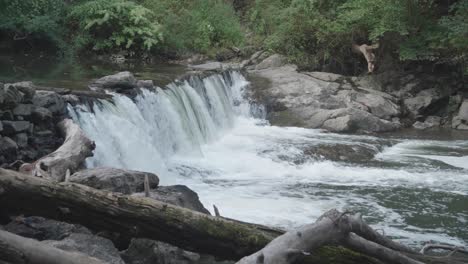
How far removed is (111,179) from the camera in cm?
602

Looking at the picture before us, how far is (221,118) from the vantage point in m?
14.8

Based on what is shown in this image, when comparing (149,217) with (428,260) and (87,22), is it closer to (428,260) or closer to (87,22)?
(428,260)

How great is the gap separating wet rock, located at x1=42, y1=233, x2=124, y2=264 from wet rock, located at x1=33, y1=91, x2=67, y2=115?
14.5 ft

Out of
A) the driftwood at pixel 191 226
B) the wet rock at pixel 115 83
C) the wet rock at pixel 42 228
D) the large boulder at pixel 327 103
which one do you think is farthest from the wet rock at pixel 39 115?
the large boulder at pixel 327 103

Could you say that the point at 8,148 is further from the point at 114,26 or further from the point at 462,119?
the point at 114,26

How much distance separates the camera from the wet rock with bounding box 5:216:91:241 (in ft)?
15.5

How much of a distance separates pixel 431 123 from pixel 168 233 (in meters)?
12.9

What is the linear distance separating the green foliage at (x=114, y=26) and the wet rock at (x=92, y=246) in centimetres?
1538

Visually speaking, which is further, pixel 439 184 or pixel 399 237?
pixel 439 184

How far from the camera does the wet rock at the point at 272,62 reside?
60.1 ft

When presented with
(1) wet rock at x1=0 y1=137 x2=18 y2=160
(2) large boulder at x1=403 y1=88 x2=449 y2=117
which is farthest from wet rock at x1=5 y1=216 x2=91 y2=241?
(2) large boulder at x1=403 y1=88 x2=449 y2=117

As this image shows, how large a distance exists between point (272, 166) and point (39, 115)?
15.9 feet

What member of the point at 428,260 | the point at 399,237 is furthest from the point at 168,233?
the point at 399,237

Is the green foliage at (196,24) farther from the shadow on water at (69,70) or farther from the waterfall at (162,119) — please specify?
the waterfall at (162,119)
